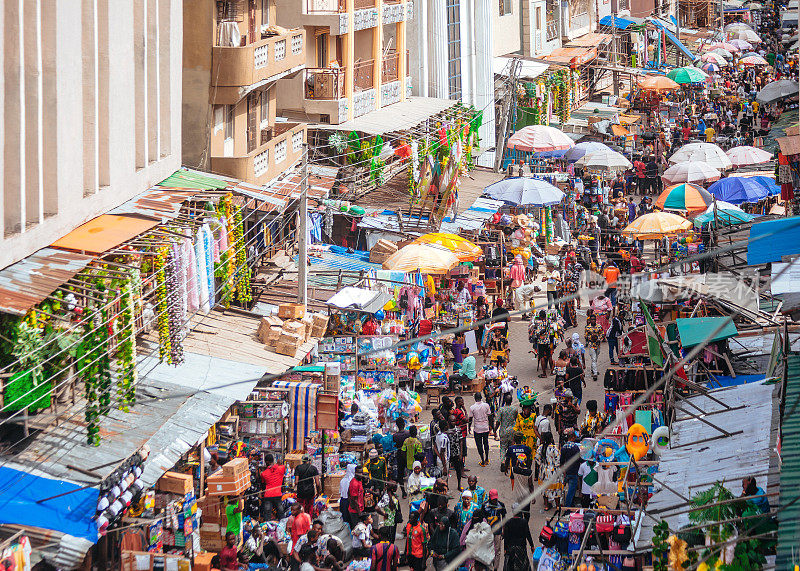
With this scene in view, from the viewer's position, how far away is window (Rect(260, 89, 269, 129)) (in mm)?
25673

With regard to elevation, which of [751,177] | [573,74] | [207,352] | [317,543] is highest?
[573,74]

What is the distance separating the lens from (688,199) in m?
26.7

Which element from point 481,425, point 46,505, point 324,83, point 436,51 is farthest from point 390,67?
point 46,505

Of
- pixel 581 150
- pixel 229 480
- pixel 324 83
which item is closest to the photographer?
pixel 229 480

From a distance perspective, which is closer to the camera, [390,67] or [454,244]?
[454,244]

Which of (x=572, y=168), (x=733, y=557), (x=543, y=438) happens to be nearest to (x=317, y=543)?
(x=543, y=438)

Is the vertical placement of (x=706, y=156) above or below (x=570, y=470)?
above

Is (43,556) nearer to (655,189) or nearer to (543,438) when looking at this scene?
(543,438)

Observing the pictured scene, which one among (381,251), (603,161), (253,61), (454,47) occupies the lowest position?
(381,251)

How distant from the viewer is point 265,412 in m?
16.4

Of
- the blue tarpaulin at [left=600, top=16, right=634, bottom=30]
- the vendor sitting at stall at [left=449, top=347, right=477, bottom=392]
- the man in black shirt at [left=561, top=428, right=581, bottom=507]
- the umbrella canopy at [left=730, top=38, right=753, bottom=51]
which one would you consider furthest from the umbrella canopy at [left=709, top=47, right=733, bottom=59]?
the man in black shirt at [left=561, top=428, right=581, bottom=507]

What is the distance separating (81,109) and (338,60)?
1376 cm

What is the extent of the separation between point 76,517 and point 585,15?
170 ft

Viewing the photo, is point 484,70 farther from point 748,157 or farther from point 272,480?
point 272,480
